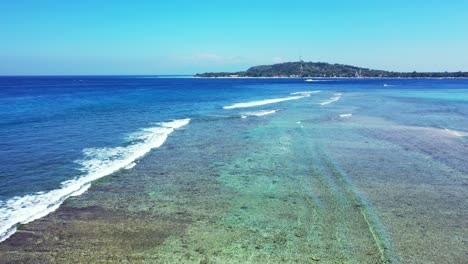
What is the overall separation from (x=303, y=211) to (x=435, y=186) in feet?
20.1

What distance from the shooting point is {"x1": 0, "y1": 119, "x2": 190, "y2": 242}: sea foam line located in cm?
1137

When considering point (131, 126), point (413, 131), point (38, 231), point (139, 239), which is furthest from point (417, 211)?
point (131, 126)

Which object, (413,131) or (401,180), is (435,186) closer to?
(401,180)

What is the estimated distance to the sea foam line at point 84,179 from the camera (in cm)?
1137

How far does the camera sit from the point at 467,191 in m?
14.3

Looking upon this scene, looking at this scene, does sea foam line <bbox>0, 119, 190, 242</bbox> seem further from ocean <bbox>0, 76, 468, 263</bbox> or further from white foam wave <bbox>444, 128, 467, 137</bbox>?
white foam wave <bbox>444, 128, 467, 137</bbox>

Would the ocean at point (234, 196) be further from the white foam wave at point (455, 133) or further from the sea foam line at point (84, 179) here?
the white foam wave at point (455, 133)

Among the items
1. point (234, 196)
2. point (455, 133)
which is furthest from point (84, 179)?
point (455, 133)

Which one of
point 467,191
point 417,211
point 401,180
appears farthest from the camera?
point 401,180

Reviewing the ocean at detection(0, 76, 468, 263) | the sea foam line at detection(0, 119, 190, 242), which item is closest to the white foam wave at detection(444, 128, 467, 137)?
the ocean at detection(0, 76, 468, 263)

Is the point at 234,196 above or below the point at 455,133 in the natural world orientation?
below

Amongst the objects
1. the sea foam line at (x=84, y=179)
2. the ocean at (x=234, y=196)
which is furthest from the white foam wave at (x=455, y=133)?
the sea foam line at (x=84, y=179)

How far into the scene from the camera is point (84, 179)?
50.4ft

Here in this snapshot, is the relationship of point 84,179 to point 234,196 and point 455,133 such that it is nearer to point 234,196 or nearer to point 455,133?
point 234,196
